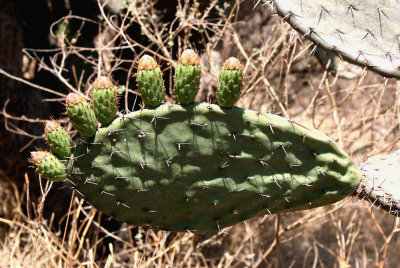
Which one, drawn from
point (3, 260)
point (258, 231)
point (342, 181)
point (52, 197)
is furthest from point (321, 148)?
point (52, 197)

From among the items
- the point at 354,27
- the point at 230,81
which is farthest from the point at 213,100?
the point at 230,81

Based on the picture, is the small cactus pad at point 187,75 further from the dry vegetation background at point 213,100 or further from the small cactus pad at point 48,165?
the dry vegetation background at point 213,100

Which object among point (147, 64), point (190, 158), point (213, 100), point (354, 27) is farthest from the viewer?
point (213, 100)

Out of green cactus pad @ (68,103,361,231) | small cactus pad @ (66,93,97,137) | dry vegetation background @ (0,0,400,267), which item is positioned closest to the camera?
small cactus pad @ (66,93,97,137)

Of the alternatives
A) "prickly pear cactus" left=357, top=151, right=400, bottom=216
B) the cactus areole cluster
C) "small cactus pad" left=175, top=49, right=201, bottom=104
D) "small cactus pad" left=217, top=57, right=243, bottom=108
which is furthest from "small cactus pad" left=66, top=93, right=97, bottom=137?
"prickly pear cactus" left=357, top=151, right=400, bottom=216

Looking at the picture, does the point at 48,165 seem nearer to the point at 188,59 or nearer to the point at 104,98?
the point at 104,98

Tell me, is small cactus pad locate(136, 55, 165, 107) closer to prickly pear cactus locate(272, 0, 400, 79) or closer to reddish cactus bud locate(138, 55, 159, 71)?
reddish cactus bud locate(138, 55, 159, 71)
